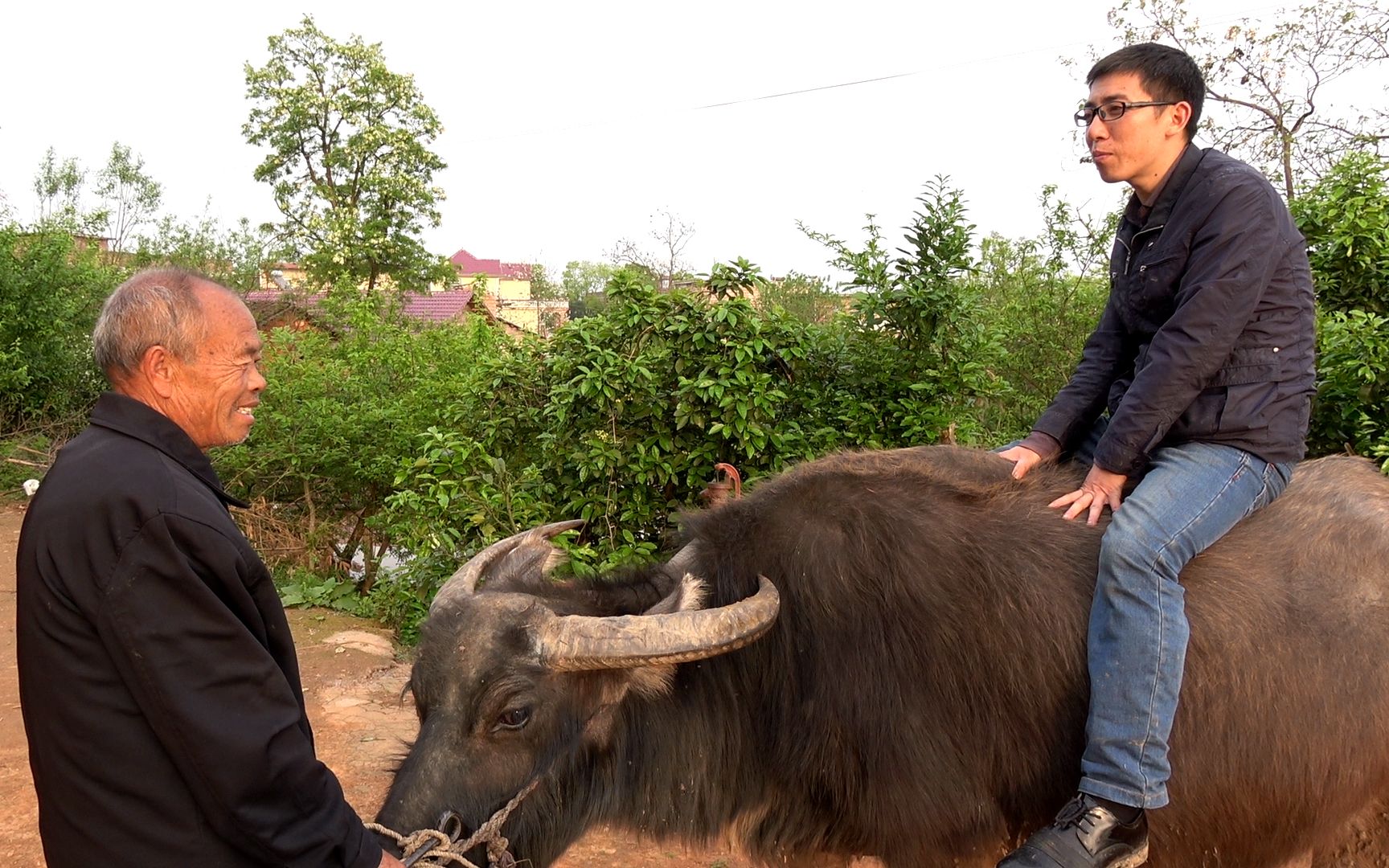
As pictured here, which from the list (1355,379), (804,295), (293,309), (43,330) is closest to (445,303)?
(293,309)

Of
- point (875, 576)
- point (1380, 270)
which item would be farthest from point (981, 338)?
point (875, 576)

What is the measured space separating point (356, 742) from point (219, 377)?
4435 millimetres

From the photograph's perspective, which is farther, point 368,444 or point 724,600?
point 368,444

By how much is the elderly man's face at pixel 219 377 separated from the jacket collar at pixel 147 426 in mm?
86

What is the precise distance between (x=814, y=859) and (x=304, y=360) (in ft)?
28.9

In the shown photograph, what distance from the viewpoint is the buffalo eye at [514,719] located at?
9.25 feet

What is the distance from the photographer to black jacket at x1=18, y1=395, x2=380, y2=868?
1.85 metres

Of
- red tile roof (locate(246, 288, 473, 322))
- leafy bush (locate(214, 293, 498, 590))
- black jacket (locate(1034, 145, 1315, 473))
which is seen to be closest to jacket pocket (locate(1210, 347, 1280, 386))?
black jacket (locate(1034, 145, 1315, 473))

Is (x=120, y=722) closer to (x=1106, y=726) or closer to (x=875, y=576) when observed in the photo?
(x=875, y=576)

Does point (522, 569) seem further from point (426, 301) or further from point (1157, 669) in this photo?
point (426, 301)

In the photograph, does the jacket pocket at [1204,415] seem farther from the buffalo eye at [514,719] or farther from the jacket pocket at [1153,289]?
the buffalo eye at [514,719]

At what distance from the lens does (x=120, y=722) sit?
1.91 metres

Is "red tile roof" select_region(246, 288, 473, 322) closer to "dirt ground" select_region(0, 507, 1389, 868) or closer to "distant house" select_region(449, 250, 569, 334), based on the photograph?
"distant house" select_region(449, 250, 569, 334)

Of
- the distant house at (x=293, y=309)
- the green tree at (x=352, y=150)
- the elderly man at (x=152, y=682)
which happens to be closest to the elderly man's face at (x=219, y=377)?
the elderly man at (x=152, y=682)
